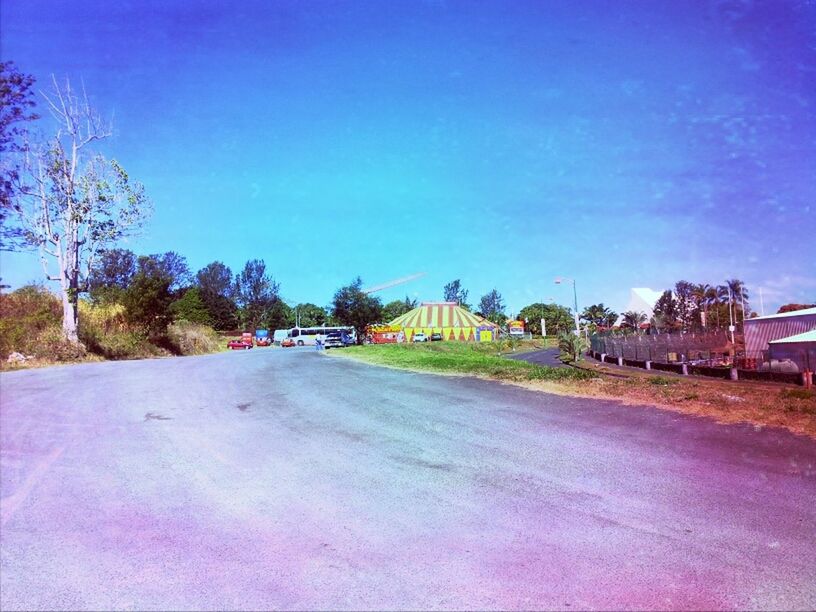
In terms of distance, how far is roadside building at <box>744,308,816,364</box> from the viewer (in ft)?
92.3

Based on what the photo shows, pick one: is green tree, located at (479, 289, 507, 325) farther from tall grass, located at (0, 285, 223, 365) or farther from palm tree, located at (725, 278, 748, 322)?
tall grass, located at (0, 285, 223, 365)

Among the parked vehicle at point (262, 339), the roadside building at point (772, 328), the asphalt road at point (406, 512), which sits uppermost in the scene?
the parked vehicle at point (262, 339)

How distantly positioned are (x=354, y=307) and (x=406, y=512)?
1800 inches

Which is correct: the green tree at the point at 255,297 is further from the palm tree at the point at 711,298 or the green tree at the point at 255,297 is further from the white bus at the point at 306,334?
the palm tree at the point at 711,298

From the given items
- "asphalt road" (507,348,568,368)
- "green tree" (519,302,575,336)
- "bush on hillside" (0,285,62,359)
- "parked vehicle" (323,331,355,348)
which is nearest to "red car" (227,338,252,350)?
"parked vehicle" (323,331,355,348)

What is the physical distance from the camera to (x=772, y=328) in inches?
1219

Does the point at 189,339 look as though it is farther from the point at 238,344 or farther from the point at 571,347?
the point at 571,347

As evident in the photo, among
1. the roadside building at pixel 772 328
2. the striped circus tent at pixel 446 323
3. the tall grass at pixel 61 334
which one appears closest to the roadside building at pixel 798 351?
the roadside building at pixel 772 328

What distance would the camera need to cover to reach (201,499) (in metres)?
5.53

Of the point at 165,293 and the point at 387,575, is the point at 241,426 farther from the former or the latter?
the point at 165,293

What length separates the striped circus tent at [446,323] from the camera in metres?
80.3

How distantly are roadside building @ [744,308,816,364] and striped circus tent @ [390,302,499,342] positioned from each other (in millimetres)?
45600

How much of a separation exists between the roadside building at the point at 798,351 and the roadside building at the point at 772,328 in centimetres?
62

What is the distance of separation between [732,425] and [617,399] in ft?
9.46
